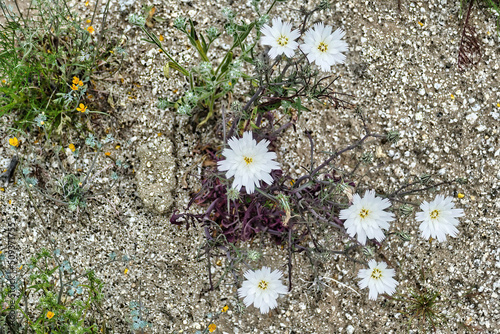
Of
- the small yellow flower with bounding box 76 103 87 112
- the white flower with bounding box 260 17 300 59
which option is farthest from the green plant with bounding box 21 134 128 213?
the white flower with bounding box 260 17 300 59

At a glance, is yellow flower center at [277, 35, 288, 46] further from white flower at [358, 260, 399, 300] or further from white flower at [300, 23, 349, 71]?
white flower at [358, 260, 399, 300]

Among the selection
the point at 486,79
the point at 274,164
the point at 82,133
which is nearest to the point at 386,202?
the point at 274,164

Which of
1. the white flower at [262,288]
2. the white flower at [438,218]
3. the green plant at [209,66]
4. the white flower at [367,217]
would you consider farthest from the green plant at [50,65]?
the white flower at [438,218]

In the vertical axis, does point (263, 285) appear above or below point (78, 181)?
below

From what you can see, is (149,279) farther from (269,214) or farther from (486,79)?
(486,79)

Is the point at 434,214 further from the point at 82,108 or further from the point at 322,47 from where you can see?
the point at 82,108

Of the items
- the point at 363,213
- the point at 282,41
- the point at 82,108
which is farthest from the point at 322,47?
the point at 82,108

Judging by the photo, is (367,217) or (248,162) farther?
(367,217)
